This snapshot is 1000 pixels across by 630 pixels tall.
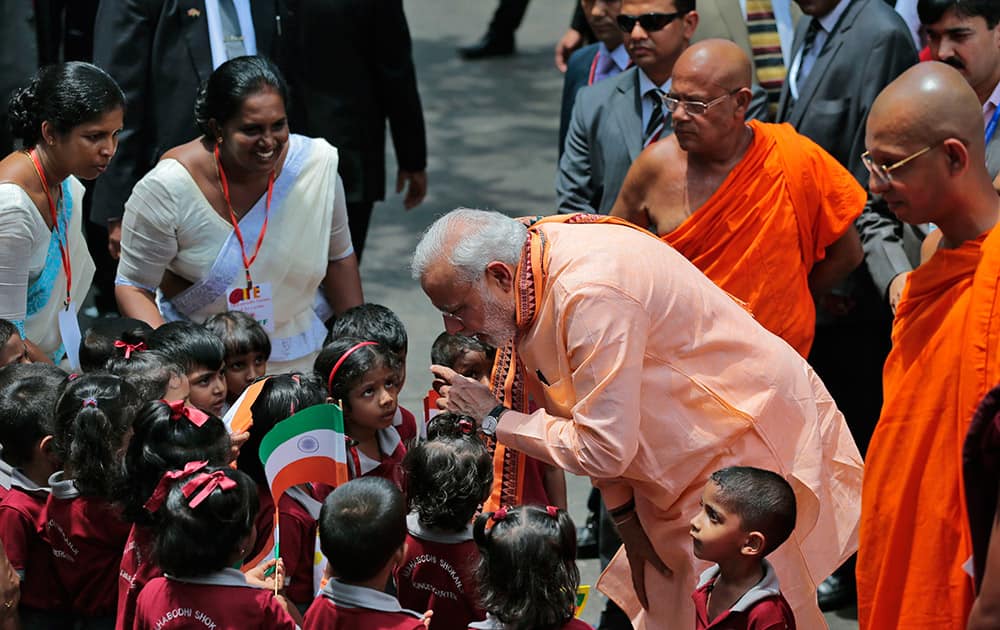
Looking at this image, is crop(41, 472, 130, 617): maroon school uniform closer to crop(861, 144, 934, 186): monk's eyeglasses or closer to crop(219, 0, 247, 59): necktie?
crop(861, 144, 934, 186): monk's eyeglasses

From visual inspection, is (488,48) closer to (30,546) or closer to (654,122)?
(654,122)

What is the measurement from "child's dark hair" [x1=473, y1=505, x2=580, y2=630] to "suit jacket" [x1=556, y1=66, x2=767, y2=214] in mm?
1945

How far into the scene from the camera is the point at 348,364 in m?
4.06

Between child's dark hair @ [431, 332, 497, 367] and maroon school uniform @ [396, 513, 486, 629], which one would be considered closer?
maroon school uniform @ [396, 513, 486, 629]

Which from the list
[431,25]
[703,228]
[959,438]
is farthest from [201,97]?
[431,25]

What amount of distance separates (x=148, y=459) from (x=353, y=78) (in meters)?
2.67

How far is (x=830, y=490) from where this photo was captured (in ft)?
12.2

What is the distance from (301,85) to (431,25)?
6364 millimetres

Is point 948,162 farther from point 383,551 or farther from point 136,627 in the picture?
point 136,627


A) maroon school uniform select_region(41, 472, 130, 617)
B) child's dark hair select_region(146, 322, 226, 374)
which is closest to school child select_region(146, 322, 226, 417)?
child's dark hair select_region(146, 322, 226, 374)

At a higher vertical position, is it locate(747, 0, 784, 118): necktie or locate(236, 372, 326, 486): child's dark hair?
locate(747, 0, 784, 118): necktie

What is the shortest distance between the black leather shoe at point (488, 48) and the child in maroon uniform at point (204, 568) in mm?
8327

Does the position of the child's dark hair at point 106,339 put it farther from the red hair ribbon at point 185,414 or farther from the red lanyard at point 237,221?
the red hair ribbon at point 185,414

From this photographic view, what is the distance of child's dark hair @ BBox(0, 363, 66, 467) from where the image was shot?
374 cm
